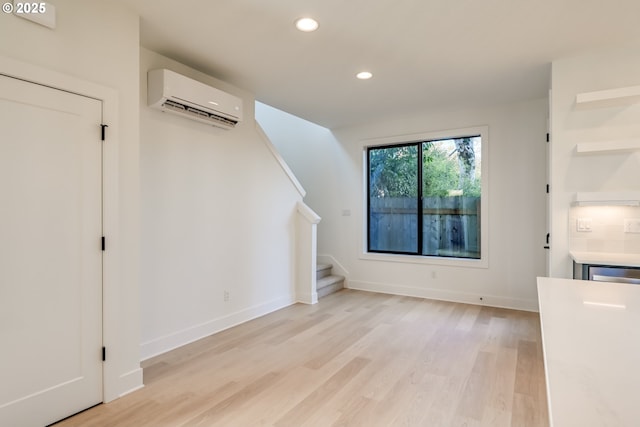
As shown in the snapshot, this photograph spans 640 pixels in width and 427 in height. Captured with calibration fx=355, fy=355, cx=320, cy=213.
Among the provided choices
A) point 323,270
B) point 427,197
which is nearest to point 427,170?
point 427,197

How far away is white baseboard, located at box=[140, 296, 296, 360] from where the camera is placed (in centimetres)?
304

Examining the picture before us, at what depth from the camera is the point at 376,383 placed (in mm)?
2570

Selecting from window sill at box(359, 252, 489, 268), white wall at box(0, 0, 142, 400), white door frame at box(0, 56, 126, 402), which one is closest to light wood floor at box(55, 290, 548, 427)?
white door frame at box(0, 56, 126, 402)

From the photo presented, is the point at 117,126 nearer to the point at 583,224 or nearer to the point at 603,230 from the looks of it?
the point at 583,224

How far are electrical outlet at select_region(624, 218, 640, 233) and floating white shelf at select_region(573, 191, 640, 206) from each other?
17cm

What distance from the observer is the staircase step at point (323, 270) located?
5.55m

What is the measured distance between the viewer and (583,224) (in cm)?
308

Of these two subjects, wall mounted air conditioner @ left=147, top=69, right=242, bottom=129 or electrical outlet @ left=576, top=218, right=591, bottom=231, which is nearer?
wall mounted air conditioner @ left=147, top=69, right=242, bottom=129

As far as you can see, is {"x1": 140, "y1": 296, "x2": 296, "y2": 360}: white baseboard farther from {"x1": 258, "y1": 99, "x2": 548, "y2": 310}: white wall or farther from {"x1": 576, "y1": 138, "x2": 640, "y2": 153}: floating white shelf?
{"x1": 576, "y1": 138, "x2": 640, "y2": 153}: floating white shelf

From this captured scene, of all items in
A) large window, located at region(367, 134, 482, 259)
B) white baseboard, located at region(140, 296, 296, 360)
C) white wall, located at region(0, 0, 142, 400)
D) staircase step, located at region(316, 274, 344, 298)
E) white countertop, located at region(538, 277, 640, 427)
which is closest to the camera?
white countertop, located at region(538, 277, 640, 427)

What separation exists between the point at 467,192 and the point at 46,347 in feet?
15.5

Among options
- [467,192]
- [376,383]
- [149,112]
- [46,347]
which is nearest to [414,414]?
[376,383]

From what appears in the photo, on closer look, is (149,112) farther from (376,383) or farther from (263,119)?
(263,119)

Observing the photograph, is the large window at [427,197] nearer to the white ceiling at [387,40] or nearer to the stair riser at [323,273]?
the stair riser at [323,273]
